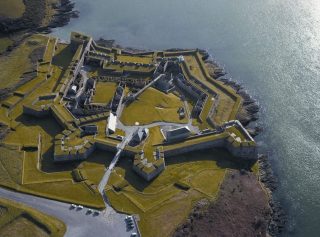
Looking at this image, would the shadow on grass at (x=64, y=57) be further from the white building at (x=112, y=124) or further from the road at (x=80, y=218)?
the road at (x=80, y=218)

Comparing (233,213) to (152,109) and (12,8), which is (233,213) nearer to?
(152,109)

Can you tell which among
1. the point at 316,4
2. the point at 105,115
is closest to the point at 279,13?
the point at 316,4

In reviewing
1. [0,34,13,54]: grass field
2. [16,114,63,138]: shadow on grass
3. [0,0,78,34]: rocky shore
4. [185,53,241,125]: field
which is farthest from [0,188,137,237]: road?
[0,0,78,34]: rocky shore

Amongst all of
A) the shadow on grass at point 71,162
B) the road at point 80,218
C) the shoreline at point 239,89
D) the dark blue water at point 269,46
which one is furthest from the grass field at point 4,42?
the road at point 80,218

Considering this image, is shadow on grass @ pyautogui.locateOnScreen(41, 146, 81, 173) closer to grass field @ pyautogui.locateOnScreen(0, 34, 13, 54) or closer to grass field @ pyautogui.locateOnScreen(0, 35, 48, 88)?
grass field @ pyautogui.locateOnScreen(0, 35, 48, 88)

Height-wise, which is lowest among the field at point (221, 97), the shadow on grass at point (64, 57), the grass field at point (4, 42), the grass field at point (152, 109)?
the grass field at point (4, 42)

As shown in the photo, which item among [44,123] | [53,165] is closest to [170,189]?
[53,165]
